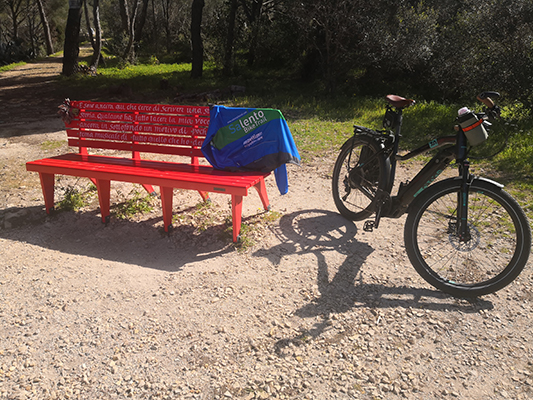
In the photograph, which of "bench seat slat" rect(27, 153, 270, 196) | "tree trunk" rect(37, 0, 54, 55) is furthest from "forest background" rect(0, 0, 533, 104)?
"tree trunk" rect(37, 0, 54, 55)

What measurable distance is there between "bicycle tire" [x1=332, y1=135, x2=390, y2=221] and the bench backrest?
1604mm

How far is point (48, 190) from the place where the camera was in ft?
16.0

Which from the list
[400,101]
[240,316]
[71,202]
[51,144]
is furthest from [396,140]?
[51,144]

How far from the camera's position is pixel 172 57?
89.0 ft

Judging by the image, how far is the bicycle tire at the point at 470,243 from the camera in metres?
3.12

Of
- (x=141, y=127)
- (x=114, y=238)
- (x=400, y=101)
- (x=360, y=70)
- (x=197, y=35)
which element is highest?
(x=197, y=35)

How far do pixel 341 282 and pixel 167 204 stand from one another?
6.27ft

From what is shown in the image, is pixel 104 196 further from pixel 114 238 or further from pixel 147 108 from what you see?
pixel 147 108

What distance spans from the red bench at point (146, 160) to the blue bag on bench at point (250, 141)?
5.9 inches

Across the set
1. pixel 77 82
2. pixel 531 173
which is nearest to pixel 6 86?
pixel 77 82

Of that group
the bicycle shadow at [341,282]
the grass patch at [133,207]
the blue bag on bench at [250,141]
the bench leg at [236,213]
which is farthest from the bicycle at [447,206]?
the grass patch at [133,207]

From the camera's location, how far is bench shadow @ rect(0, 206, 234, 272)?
403 cm

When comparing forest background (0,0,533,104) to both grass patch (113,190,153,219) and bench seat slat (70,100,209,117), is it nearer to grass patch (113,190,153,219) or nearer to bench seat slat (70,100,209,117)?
bench seat slat (70,100,209,117)

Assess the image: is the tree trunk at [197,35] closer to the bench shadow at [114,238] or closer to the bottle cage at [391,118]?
the bench shadow at [114,238]
